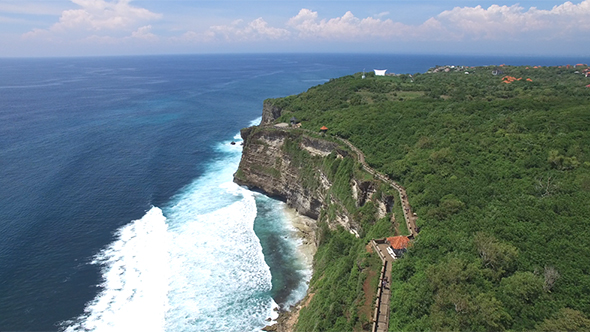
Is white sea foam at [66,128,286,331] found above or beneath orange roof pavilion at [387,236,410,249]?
beneath

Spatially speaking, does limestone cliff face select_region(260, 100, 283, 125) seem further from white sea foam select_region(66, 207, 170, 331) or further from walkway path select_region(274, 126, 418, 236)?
white sea foam select_region(66, 207, 170, 331)

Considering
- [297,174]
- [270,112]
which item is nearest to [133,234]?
[297,174]

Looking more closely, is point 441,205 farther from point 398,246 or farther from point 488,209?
point 398,246

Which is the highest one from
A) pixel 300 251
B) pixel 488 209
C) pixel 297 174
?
pixel 488 209

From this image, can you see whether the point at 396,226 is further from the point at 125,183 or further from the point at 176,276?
the point at 125,183

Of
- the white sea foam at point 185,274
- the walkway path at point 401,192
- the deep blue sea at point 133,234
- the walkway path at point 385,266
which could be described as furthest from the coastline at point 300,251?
the walkway path at point 401,192

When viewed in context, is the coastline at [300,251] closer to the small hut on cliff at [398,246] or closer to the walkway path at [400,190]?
the small hut on cliff at [398,246]

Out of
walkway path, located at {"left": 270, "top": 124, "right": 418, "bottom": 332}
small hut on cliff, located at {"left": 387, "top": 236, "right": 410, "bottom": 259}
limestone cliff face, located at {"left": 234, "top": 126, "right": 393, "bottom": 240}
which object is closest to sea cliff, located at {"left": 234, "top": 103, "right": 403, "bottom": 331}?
limestone cliff face, located at {"left": 234, "top": 126, "right": 393, "bottom": 240}
